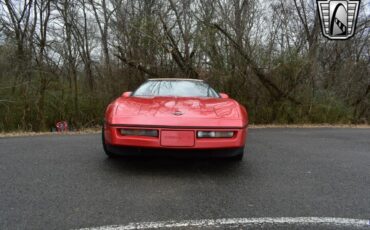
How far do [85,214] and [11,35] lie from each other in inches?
456

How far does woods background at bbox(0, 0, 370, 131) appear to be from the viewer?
1093cm

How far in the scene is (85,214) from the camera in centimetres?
284

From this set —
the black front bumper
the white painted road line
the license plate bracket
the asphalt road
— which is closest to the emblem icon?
the asphalt road

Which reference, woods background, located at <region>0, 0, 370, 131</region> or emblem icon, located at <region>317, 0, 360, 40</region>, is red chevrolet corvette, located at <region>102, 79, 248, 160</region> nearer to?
woods background, located at <region>0, 0, 370, 131</region>

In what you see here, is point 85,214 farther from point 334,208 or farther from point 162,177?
point 334,208

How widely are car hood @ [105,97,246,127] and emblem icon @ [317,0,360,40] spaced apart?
917cm

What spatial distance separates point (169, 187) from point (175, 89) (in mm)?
2016

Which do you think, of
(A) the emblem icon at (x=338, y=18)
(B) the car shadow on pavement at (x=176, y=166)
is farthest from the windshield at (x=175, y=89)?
(A) the emblem icon at (x=338, y=18)

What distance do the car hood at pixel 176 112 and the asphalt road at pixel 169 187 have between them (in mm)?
653

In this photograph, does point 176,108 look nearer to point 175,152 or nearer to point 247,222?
point 175,152

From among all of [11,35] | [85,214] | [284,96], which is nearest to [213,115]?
[85,214]

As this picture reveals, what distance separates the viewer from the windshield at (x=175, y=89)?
16.4 feet

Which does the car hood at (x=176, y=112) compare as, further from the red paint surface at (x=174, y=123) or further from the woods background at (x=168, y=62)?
the woods background at (x=168, y=62)

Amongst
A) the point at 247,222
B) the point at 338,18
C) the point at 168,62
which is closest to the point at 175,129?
the point at 247,222
